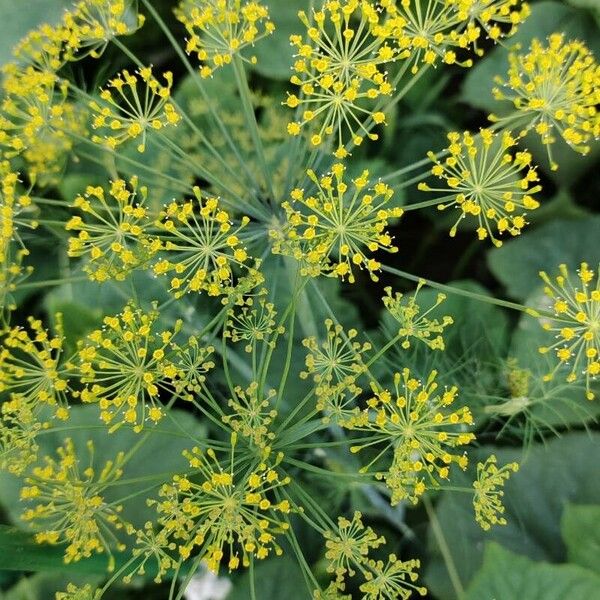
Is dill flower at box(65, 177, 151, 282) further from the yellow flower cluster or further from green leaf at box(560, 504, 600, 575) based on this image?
green leaf at box(560, 504, 600, 575)

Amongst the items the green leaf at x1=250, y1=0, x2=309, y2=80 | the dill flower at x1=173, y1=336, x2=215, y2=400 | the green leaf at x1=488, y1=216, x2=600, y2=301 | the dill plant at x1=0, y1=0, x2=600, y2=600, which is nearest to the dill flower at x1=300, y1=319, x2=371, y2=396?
the dill plant at x1=0, y1=0, x2=600, y2=600

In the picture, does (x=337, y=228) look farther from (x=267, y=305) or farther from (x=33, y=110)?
(x=33, y=110)

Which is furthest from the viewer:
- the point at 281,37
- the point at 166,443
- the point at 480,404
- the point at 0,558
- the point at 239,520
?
the point at 281,37

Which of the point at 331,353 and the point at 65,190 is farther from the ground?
the point at 65,190

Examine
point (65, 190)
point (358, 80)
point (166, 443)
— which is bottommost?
point (166, 443)

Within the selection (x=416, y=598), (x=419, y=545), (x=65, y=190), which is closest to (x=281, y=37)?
(x=65, y=190)

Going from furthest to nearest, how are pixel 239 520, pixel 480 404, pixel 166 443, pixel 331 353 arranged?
pixel 166 443, pixel 480 404, pixel 331 353, pixel 239 520

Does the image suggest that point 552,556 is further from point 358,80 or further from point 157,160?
point 157,160
